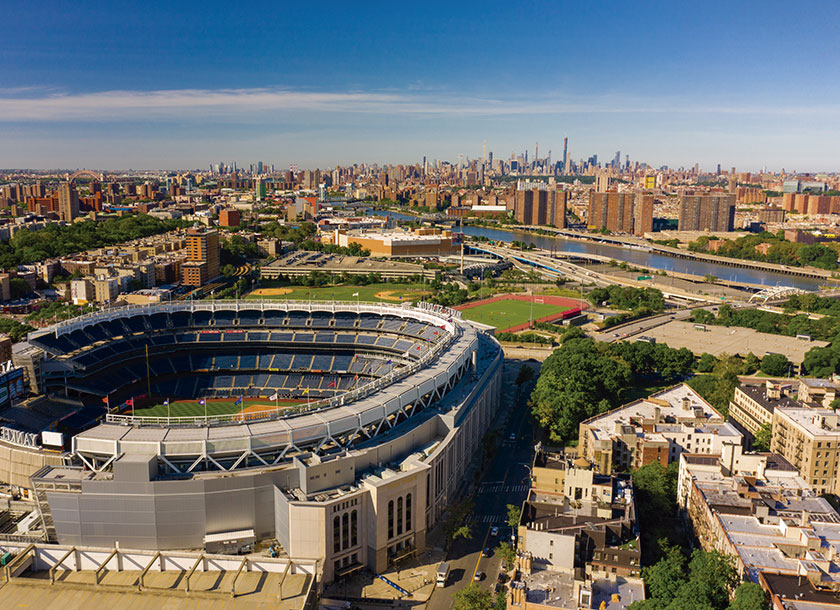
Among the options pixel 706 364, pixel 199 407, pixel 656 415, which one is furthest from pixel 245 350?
pixel 706 364

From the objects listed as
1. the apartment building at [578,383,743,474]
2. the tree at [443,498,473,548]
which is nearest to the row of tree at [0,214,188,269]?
the tree at [443,498,473,548]

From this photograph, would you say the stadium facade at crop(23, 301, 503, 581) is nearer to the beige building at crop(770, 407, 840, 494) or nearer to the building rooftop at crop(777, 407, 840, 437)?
the beige building at crop(770, 407, 840, 494)

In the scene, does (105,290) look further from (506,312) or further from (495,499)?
(495,499)

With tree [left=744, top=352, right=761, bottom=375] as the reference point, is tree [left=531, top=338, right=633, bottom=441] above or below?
above

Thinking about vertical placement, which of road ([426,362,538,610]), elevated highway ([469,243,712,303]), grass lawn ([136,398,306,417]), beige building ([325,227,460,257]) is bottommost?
road ([426,362,538,610])

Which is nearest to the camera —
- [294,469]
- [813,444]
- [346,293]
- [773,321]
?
[294,469]

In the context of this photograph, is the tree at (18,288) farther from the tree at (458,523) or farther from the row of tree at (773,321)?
the row of tree at (773,321)

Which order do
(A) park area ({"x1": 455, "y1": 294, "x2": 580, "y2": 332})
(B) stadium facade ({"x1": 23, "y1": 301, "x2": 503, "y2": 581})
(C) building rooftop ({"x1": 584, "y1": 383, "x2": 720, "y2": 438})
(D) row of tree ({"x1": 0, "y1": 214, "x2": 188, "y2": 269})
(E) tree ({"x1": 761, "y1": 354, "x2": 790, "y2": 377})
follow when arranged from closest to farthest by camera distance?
(B) stadium facade ({"x1": 23, "y1": 301, "x2": 503, "y2": 581}) → (C) building rooftop ({"x1": 584, "y1": 383, "x2": 720, "y2": 438}) → (E) tree ({"x1": 761, "y1": 354, "x2": 790, "y2": 377}) → (A) park area ({"x1": 455, "y1": 294, "x2": 580, "y2": 332}) → (D) row of tree ({"x1": 0, "y1": 214, "x2": 188, "y2": 269})
